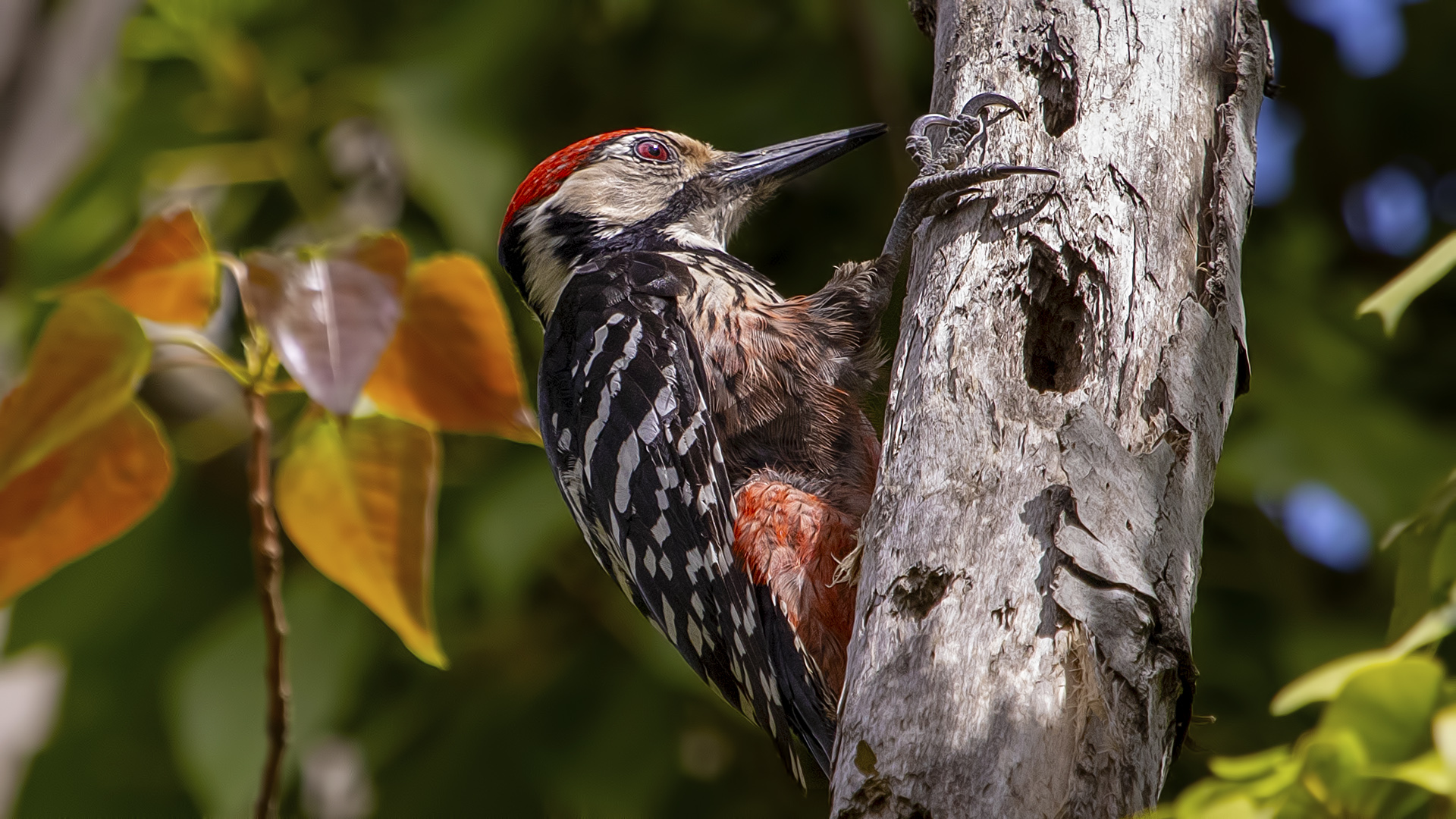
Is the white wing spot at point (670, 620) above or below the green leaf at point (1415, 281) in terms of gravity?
below

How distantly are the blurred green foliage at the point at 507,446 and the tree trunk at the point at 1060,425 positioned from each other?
1376mm

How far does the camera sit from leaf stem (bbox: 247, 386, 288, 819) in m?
1.73

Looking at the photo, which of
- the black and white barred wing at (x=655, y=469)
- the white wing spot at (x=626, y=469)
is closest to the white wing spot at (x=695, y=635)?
the black and white barred wing at (x=655, y=469)

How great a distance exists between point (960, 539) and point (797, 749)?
1159 millimetres

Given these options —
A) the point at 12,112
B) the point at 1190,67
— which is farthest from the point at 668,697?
the point at 12,112

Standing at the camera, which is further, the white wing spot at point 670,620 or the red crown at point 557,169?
the red crown at point 557,169

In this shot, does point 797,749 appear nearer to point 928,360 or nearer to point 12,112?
point 928,360

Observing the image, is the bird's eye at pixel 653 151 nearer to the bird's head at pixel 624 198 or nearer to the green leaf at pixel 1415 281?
the bird's head at pixel 624 198

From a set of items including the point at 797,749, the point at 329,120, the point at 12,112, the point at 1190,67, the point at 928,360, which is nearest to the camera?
the point at 928,360

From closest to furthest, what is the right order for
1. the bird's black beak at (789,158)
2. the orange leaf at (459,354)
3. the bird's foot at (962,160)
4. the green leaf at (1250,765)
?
the green leaf at (1250,765), the orange leaf at (459,354), the bird's foot at (962,160), the bird's black beak at (789,158)

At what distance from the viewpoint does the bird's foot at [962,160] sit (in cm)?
206

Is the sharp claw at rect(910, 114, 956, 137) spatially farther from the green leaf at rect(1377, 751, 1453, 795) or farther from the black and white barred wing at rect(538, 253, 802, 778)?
the green leaf at rect(1377, 751, 1453, 795)

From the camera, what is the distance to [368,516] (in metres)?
1.75

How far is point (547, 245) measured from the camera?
353 centimetres
